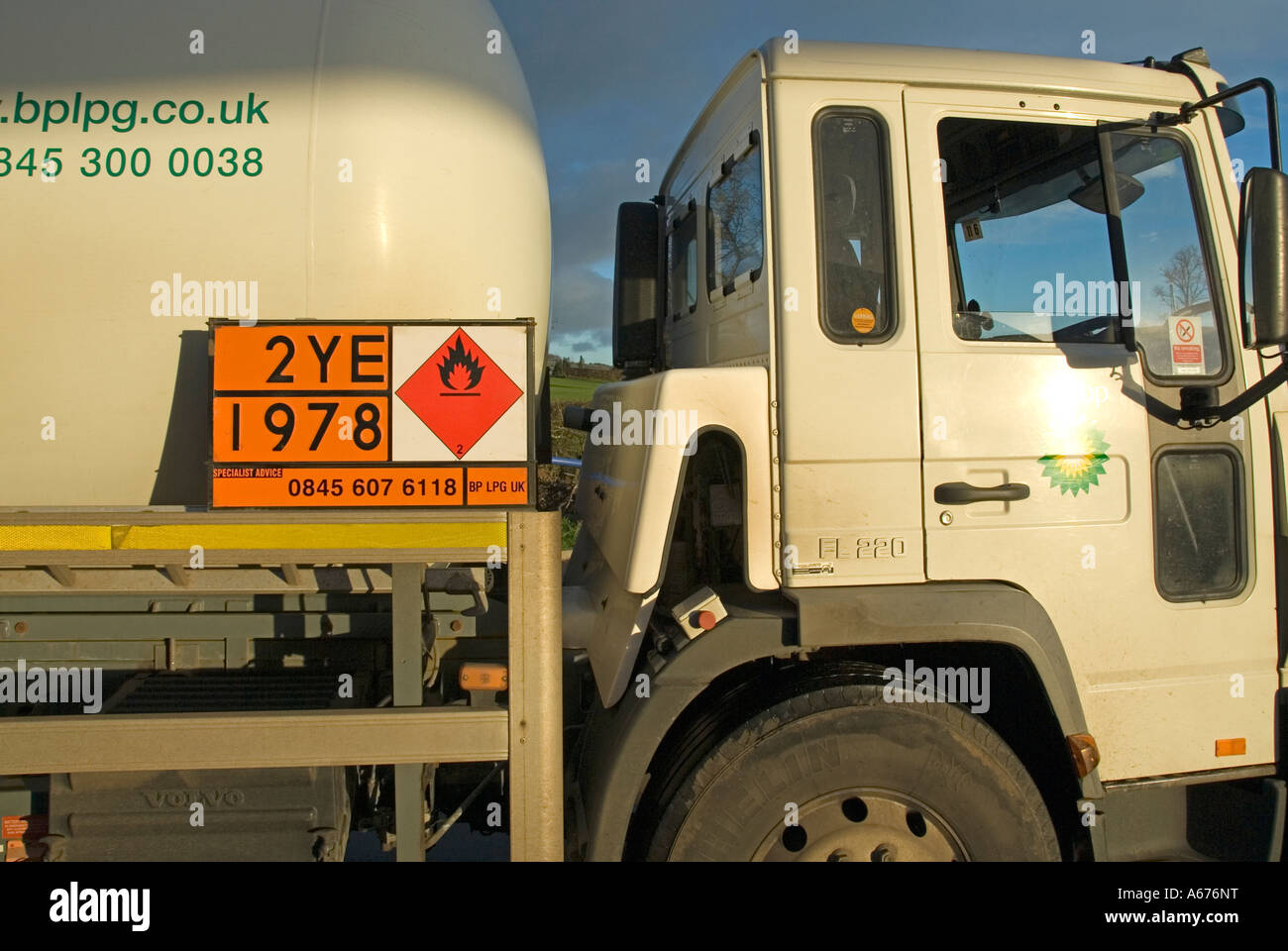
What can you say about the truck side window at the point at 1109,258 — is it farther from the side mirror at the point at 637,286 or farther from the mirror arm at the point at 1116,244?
the side mirror at the point at 637,286

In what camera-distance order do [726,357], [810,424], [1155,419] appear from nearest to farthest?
[810,424] → [1155,419] → [726,357]

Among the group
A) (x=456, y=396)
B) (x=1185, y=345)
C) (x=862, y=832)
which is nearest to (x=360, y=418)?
(x=456, y=396)

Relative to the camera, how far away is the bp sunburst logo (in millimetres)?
2402

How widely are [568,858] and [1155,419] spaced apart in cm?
220

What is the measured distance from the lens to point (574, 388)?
4391 millimetres

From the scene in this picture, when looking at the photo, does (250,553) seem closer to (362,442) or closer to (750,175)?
(362,442)

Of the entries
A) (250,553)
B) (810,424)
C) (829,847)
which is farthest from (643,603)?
(250,553)

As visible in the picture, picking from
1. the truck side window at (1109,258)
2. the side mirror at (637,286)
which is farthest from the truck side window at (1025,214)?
the side mirror at (637,286)

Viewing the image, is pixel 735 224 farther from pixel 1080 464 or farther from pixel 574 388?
pixel 574 388

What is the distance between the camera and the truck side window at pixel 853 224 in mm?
2363

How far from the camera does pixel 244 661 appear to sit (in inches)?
99.5

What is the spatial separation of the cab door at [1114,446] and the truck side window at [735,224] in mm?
442

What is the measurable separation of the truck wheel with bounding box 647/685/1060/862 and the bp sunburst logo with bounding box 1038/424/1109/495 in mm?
734

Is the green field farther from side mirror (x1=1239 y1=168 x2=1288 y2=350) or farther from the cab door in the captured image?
side mirror (x1=1239 y1=168 x2=1288 y2=350)
